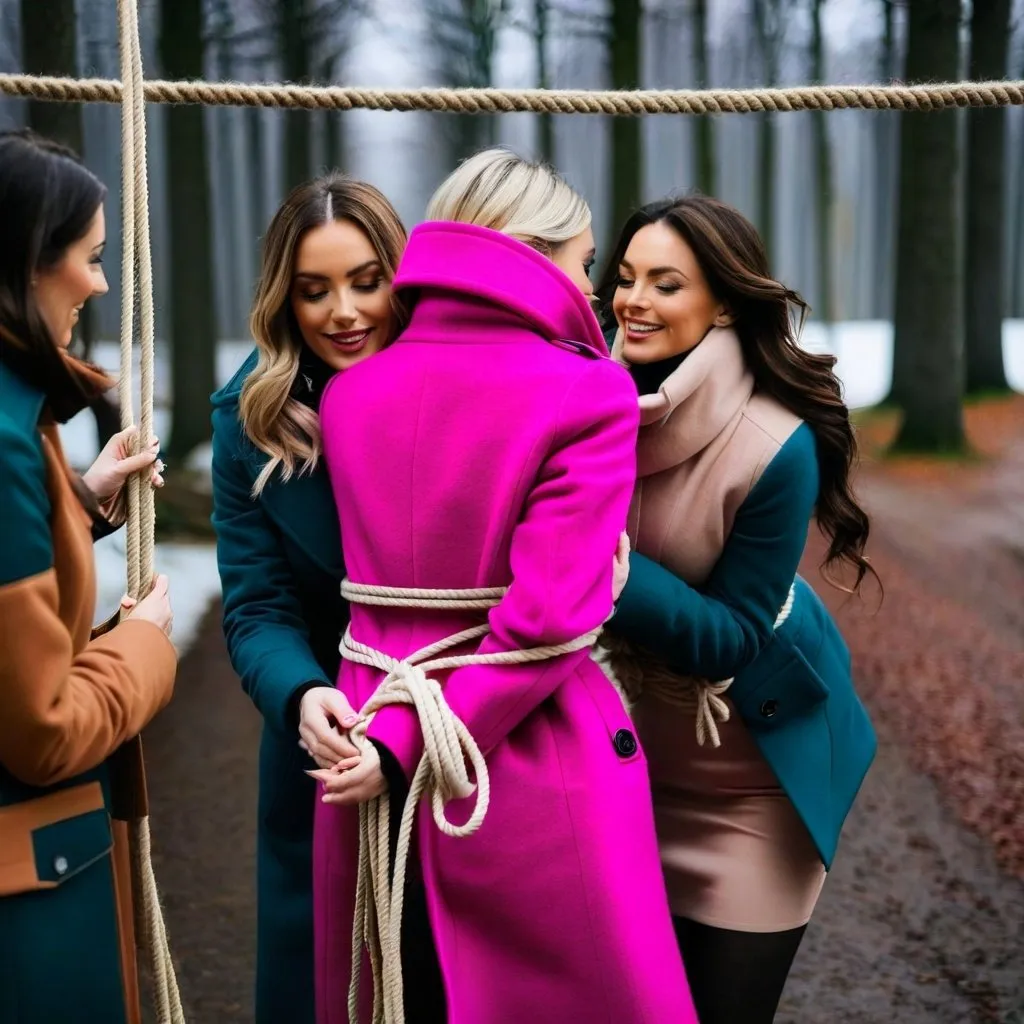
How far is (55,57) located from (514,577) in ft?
14.2

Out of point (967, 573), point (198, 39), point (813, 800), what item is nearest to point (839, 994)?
point (813, 800)

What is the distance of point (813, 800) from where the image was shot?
2129mm

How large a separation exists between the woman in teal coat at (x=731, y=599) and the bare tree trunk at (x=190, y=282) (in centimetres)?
468

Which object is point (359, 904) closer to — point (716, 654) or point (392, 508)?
point (392, 508)

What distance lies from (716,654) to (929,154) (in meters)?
5.16

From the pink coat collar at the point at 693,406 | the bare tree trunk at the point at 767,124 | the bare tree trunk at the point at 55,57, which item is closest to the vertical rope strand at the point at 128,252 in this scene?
the pink coat collar at the point at 693,406

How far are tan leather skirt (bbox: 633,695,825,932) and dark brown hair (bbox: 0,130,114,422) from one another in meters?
1.24

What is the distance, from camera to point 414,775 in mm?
1590

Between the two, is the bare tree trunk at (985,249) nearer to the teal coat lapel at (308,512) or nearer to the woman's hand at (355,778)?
the teal coat lapel at (308,512)

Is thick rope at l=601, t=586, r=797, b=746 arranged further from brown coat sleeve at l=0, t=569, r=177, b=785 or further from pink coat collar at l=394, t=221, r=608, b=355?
brown coat sleeve at l=0, t=569, r=177, b=785

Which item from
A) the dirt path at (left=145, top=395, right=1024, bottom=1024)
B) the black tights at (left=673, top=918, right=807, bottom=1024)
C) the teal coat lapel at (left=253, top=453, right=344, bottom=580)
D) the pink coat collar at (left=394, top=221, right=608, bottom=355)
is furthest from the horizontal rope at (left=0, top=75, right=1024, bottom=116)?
the dirt path at (left=145, top=395, right=1024, bottom=1024)

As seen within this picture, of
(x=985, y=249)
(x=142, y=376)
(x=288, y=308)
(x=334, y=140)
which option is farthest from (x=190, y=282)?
(x=142, y=376)

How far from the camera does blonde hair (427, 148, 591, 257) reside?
1.72 metres

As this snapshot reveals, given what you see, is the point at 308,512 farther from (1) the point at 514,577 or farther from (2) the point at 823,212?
(2) the point at 823,212
